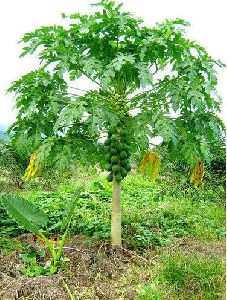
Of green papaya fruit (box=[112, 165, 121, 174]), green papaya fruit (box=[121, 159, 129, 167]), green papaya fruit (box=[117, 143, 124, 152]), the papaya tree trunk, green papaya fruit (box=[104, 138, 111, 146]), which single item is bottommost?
the papaya tree trunk

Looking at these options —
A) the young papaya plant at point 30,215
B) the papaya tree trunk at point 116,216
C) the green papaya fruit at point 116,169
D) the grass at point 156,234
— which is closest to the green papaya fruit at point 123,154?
the green papaya fruit at point 116,169

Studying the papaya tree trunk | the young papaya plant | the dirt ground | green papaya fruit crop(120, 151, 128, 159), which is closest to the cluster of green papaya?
green papaya fruit crop(120, 151, 128, 159)

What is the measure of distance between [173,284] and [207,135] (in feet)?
5.80

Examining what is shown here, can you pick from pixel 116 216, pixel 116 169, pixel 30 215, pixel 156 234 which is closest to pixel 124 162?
pixel 116 169

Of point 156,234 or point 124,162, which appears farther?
point 156,234

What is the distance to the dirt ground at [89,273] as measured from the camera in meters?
4.66

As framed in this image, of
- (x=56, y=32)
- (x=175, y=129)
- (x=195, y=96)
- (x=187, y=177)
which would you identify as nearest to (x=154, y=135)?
(x=175, y=129)

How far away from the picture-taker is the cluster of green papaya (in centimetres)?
559

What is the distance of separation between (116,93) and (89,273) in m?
2.01

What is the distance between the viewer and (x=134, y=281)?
16.7 ft

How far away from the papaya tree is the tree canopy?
0.01 meters

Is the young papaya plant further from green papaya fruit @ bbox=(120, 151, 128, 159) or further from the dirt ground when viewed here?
green papaya fruit @ bbox=(120, 151, 128, 159)

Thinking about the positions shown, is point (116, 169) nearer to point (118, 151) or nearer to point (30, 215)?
point (118, 151)

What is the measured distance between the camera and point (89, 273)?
5.20 metres
